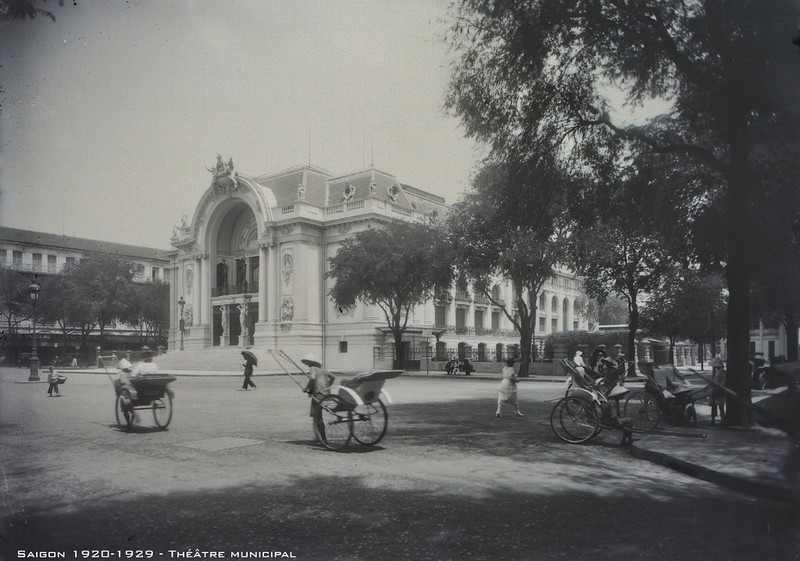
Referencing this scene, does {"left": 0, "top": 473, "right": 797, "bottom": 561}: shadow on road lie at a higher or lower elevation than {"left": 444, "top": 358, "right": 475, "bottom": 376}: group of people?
higher

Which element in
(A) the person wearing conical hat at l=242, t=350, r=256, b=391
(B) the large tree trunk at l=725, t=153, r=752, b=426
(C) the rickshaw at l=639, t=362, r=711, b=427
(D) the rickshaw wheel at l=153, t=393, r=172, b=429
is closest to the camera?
(D) the rickshaw wheel at l=153, t=393, r=172, b=429

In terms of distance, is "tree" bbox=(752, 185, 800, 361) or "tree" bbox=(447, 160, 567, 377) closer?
"tree" bbox=(752, 185, 800, 361)

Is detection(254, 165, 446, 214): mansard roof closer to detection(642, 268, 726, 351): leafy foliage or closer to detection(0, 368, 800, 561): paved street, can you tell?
detection(642, 268, 726, 351): leafy foliage

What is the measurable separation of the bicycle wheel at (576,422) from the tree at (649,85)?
9.91 ft

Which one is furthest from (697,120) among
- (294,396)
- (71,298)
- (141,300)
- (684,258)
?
(141,300)

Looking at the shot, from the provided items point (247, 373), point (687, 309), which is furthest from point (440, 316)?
point (247, 373)

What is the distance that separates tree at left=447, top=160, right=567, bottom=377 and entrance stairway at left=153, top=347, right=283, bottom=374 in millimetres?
10934

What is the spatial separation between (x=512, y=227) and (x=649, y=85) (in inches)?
163

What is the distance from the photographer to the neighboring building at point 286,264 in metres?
36.2

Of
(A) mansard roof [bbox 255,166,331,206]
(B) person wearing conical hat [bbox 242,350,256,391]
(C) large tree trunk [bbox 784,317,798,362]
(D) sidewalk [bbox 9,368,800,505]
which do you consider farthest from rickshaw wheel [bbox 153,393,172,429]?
(A) mansard roof [bbox 255,166,331,206]

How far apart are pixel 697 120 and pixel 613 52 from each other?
2157 millimetres

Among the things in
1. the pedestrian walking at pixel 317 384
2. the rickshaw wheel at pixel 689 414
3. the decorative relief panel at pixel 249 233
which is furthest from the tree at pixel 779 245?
the decorative relief panel at pixel 249 233

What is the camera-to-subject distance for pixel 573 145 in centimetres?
1209

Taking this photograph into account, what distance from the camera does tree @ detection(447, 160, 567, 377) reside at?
480 inches
